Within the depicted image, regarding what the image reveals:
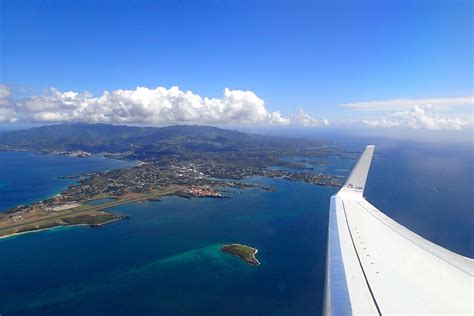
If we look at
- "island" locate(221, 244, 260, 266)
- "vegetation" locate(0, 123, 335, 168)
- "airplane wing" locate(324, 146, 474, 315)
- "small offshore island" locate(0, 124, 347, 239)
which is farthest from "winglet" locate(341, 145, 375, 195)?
"vegetation" locate(0, 123, 335, 168)

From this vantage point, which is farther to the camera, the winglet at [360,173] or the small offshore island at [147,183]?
the small offshore island at [147,183]

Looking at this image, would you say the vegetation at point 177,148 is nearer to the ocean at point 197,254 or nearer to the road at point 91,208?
the road at point 91,208

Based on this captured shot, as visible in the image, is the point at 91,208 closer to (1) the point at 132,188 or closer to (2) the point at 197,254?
(1) the point at 132,188

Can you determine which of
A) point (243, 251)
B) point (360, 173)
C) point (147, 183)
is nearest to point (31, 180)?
point (147, 183)

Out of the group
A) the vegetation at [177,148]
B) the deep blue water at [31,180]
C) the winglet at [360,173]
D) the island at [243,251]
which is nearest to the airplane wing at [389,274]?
the winglet at [360,173]

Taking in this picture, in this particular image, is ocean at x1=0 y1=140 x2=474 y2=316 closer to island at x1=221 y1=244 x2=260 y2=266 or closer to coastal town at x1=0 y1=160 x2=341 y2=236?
island at x1=221 y1=244 x2=260 y2=266

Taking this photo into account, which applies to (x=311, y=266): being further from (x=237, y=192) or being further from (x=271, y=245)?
(x=237, y=192)
